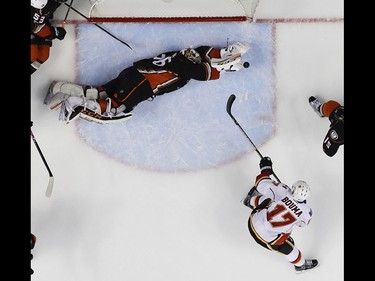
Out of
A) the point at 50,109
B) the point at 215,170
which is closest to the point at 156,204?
the point at 215,170

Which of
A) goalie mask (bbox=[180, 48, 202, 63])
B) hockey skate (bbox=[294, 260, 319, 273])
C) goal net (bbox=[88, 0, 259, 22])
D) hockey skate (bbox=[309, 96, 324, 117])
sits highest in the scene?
goal net (bbox=[88, 0, 259, 22])

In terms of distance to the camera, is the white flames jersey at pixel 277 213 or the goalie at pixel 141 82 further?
the goalie at pixel 141 82

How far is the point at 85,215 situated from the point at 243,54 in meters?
1.59

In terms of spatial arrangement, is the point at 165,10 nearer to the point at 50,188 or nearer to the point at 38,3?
the point at 38,3

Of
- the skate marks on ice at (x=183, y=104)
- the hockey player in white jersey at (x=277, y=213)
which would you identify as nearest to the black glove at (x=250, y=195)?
the hockey player in white jersey at (x=277, y=213)

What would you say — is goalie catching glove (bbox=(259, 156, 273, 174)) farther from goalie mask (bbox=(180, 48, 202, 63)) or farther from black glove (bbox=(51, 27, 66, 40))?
black glove (bbox=(51, 27, 66, 40))

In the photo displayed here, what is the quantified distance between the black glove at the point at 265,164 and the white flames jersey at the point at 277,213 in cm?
7

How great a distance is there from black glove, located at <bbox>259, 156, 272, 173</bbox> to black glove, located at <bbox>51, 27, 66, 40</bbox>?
156cm

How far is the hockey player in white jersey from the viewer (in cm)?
299

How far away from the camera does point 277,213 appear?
9.87 ft

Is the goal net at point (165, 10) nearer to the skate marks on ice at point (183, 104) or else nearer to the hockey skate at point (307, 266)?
the skate marks on ice at point (183, 104)

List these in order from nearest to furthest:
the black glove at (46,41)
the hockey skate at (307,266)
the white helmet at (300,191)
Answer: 1. the white helmet at (300,191)
2. the black glove at (46,41)
3. the hockey skate at (307,266)

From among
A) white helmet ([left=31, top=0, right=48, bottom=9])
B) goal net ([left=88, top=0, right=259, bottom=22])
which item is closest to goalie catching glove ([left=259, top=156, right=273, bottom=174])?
goal net ([left=88, top=0, right=259, bottom=22])

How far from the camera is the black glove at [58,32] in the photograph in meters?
3.16
